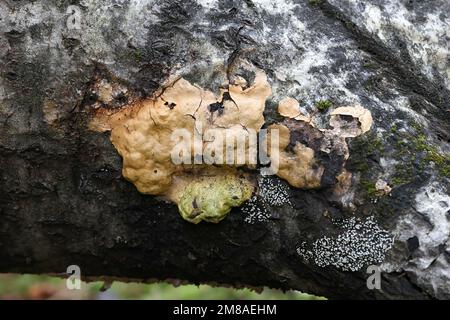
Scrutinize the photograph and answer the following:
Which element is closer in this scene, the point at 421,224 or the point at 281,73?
the point at 421,224

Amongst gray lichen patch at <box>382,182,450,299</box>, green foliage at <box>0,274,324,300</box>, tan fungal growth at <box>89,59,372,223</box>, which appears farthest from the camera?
green foliage at <box>0,274,324,300</box>

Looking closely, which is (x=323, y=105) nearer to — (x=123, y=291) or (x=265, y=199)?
(x=265, y=199)

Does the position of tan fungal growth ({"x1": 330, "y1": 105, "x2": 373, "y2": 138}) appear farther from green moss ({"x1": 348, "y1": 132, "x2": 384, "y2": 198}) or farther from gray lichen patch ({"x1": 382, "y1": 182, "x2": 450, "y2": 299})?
gray lichen patch ({"x1": 382, "y1": 182, "x2": 450, "y2": 299})

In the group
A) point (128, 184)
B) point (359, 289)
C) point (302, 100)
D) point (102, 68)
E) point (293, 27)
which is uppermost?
point (293, 27)

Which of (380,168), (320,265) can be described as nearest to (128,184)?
(320,265)

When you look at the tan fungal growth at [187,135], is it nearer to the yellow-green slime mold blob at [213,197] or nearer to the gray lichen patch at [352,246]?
the yellow-green slime mold blob at [213,197]

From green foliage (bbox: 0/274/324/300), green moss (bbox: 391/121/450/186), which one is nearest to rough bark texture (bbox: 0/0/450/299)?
green moss (bbox: 391/121/450/186)

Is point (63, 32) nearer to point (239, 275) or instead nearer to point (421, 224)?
point (239, 275)

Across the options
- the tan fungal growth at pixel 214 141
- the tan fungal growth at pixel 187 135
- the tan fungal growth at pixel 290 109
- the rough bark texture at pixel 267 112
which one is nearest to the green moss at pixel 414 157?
the rough bark texture at pixel 267 112
